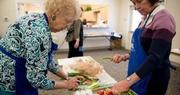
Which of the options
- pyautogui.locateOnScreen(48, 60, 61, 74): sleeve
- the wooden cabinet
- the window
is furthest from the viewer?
the wooden cabinet

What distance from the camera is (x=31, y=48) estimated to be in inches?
26.2

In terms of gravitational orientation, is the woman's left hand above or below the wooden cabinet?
below

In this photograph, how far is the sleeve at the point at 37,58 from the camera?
0.67 metres

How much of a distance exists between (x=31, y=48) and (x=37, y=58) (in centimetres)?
6

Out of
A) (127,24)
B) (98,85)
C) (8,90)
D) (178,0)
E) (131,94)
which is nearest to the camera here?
(8,90)

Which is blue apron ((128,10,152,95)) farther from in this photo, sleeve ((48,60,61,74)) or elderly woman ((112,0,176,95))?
sleeve ((48,60,61,74))

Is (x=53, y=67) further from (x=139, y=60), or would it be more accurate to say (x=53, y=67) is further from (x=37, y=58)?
(x=139, y=60)

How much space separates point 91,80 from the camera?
1194 mm

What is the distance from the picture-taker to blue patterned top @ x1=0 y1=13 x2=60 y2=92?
672 mm

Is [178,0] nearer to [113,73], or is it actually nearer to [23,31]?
[113,73]

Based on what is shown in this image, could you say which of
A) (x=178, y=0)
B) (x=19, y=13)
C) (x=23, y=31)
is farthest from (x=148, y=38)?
(x=19, y=13)

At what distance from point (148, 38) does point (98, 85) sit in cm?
53

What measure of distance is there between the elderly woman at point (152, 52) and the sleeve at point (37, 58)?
433mm

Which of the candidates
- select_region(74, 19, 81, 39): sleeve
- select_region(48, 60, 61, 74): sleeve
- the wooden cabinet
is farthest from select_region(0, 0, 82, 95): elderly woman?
the wooden cabinet
